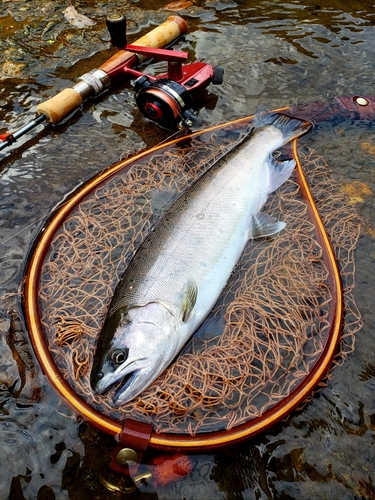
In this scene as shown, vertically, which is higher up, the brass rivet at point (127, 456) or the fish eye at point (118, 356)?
the fish eye at point (118, 356)

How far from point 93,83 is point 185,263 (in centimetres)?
275

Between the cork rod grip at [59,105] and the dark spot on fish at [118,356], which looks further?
the cork rod grip at [59,105]

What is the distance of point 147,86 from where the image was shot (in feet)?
13.4

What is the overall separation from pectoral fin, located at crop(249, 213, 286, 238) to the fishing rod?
1295 mm

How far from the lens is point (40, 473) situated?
2.47 metres

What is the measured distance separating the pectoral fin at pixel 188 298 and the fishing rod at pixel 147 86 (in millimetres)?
1885

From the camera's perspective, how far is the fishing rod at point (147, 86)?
3.97 m

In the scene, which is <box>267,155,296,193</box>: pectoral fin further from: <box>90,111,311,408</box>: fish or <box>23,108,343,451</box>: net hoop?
<box>23,108,343,451</box>: net hoop

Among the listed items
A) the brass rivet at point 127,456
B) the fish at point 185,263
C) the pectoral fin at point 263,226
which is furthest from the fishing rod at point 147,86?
the brass rivet at point 127,456

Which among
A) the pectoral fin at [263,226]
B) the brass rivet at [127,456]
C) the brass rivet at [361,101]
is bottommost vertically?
the brass rivet at [127,456]

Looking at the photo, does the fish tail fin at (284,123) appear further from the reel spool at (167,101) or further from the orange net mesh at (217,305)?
the reel spool at (167,101)

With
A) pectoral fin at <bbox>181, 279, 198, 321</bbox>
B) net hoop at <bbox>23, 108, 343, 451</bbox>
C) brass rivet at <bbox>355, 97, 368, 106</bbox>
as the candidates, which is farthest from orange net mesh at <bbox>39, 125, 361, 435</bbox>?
brass rivet at <bbox>355, 97, 368, 106</bbox>

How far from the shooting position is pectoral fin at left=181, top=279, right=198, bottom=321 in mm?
2783

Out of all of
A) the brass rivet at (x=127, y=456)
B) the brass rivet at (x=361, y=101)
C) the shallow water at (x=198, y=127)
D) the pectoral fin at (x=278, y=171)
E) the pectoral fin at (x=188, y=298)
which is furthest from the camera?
the brass rivet at (x=361, y=101)
